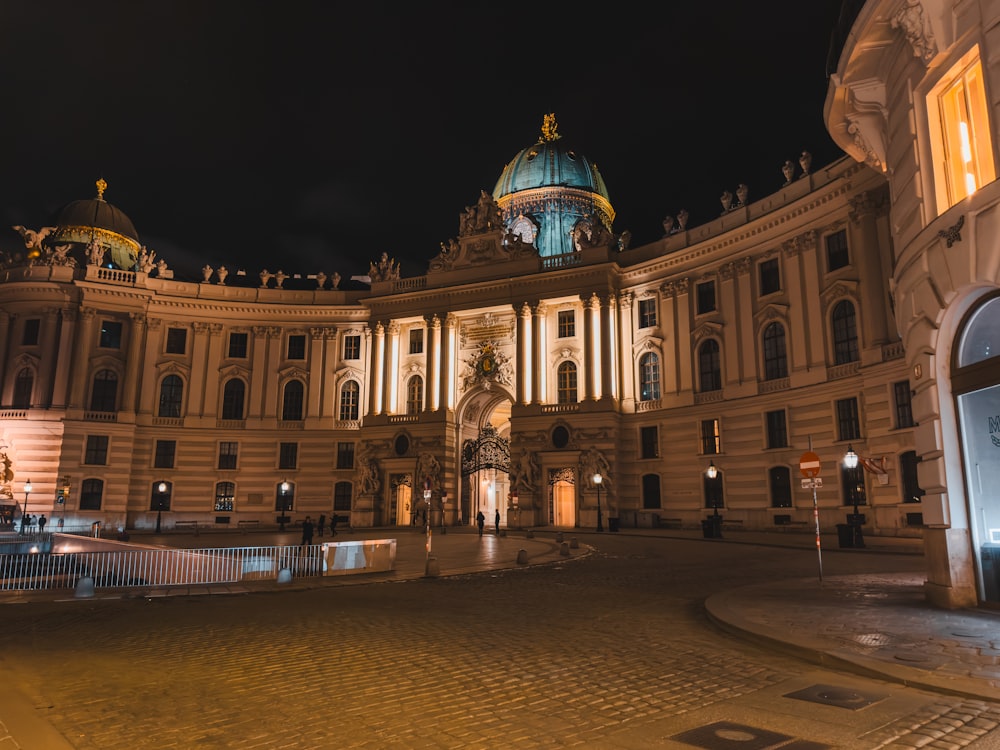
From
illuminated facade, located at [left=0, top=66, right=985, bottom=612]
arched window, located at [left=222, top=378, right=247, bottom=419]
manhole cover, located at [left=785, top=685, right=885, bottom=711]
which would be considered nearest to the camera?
manhole cover, located at [left=785, top=685, right=885, bottom=711]

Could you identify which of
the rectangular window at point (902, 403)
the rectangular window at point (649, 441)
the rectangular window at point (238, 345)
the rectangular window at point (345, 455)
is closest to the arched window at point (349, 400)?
the rectangular window at point (345, 455)

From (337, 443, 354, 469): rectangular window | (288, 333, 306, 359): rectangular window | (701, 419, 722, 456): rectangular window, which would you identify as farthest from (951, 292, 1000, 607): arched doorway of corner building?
(288, 333, 306, 359): rectangular window

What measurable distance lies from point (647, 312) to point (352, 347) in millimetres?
23807

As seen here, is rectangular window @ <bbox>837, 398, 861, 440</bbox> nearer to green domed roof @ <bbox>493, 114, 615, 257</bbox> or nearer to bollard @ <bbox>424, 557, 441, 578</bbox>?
bollard @ <bbox>424, 557, 441, 578</bbox>

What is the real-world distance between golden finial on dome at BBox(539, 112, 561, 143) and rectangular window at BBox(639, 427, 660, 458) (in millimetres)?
33643

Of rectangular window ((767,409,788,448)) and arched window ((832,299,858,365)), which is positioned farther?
rectangular window ((767,409,788,448))

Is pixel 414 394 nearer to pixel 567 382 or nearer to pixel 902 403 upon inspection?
pixel 567 382

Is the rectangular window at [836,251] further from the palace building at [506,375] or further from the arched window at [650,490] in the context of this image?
the arched window at [650,490]

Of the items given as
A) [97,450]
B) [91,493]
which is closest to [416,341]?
[97,450]

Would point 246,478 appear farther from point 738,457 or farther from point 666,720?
point 666,720

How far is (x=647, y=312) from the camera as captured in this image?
1839 inches

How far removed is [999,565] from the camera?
36.9ft

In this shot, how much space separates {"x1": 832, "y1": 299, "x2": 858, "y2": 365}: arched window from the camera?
3444 centimetres

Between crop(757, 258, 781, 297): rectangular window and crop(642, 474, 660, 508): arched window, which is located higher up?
crop(757, 258, 781, 297): rectangular window
